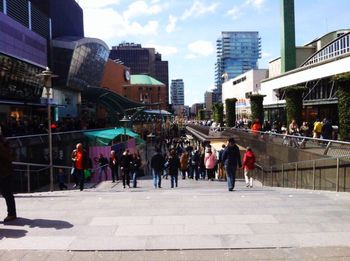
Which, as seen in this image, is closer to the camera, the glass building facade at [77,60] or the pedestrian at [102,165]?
the pedestrian at [102,165]

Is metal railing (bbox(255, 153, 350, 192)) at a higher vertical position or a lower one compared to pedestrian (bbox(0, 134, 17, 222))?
lower

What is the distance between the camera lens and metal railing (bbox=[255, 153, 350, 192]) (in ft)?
43.5

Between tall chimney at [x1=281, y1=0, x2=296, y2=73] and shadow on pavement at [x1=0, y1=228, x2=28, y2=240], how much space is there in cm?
6858

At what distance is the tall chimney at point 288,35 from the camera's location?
236 ft

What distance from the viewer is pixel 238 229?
7.17 m

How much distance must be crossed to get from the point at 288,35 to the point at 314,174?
6048cm

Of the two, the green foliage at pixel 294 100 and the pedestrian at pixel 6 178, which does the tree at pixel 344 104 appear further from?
the pedestrian at pixel 6 178

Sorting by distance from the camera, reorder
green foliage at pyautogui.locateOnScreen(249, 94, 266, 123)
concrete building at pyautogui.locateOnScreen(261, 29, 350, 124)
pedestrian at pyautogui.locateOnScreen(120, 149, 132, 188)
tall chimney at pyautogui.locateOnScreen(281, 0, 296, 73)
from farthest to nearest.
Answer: tall chimney at pyautogui.locateOnScreen(281, 0, 296, 73) < green foliage at pyautogui.locateOnScreen(249, 94, 266, 123) < concrete building at pyautogui.locateOnScreen(261, 29, 350, 124) < pedestrian at pyautogui.locateOnScreen(120, 149, 132, 188)

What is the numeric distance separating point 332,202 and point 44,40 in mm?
48232

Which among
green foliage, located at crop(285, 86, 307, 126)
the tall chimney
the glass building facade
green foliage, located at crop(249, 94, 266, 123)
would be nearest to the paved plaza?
green foliage, located at crop(285, 86, 307, 126)

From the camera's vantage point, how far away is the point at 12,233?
7102mm

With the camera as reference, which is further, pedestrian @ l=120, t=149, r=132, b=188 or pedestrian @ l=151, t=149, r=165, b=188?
pedestrian @ l=120, t=149, r=132, b=188

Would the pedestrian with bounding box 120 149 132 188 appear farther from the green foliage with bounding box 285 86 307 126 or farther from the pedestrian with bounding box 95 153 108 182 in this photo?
the green foliage with bounding box 285 86 307 126

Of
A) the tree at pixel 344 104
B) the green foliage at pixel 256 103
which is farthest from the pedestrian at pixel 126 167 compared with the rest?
the green foliage at pixel 256 103
